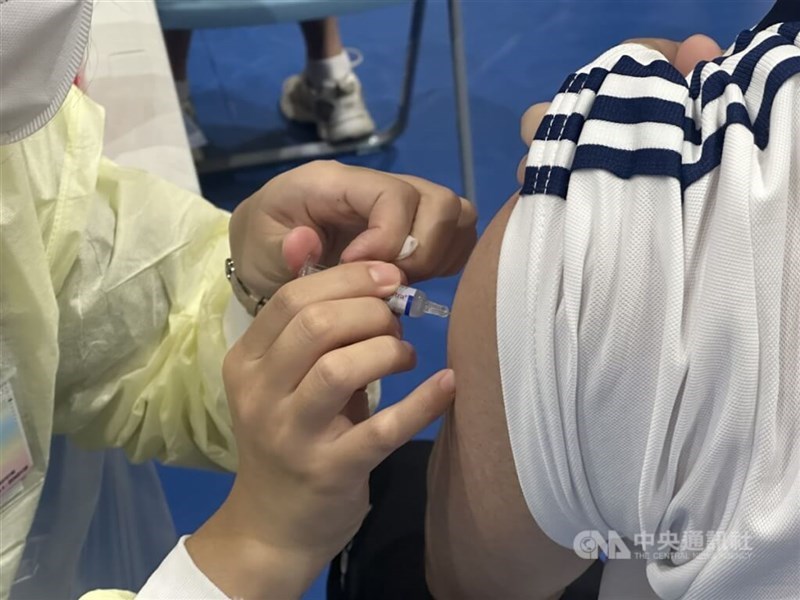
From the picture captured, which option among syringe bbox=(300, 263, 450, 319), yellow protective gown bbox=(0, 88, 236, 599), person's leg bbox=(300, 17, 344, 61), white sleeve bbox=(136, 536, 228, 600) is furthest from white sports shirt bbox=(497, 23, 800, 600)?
person's leg bbox=(300, 17, 344, 61)

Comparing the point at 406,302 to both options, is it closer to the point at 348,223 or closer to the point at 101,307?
the point at 348,223

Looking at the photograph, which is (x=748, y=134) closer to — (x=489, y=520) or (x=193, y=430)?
(x=489, y=520)

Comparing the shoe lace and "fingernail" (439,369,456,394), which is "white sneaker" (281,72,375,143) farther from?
"fingernail" (439,369,456,394)

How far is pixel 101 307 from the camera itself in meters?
0.85

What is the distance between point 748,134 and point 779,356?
0.38ft

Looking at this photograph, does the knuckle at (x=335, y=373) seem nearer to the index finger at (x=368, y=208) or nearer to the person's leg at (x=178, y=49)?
the index finger at (x=368, y=208)

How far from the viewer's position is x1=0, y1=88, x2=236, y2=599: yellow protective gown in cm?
76

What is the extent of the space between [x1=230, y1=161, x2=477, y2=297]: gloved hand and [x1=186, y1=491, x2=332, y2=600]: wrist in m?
0.19

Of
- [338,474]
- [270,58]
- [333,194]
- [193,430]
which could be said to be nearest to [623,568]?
[338,474]

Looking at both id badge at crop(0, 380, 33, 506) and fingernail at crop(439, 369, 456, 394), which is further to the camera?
id badge at crop(0, 380, 33, 506)

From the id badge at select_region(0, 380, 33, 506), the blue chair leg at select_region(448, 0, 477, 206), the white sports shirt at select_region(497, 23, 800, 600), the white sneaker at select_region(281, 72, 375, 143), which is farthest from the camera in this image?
the white sneaker at select_region(281, 72, 375, 143)

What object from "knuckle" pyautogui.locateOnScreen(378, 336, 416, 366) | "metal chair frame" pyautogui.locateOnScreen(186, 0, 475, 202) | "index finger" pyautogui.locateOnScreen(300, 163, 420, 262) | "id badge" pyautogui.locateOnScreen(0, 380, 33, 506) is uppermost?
"index finger" pyautogui.locateOnScreen(300, 163, 420, 262)

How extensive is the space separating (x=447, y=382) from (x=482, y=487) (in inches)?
2.9

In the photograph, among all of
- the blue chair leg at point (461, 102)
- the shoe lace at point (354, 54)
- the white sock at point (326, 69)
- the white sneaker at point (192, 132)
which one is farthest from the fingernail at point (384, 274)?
the shoe lace at point (354, 54)
